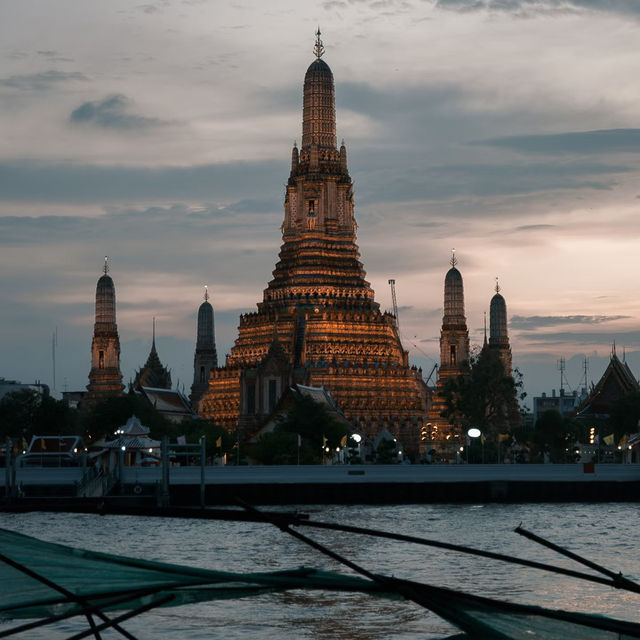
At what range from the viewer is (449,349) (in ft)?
596

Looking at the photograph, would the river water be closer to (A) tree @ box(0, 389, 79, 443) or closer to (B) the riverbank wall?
(B) the riverbank wall

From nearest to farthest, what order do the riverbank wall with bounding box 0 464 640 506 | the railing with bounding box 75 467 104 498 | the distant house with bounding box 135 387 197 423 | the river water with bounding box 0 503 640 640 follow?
the river water with bounding box 0 503 640 640, the railing with bounding box 75 467 104 498, the riverbank wall with bounding box 0 464 640 506, the distant house with bounding box 135 387 197 423

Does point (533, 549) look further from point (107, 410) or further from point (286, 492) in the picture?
point (107, 410)

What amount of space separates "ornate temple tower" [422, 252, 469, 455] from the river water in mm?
73371

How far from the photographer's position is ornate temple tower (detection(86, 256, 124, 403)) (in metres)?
184

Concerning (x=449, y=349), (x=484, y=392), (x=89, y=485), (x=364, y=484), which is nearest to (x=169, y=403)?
(x=449, y=349)

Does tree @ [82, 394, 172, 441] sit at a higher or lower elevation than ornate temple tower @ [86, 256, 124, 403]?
lower

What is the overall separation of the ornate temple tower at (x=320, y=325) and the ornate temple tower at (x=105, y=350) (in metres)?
20.7

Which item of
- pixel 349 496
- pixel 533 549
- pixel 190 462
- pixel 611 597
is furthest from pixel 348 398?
pixel 611 597

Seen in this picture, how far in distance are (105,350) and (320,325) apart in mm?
35195

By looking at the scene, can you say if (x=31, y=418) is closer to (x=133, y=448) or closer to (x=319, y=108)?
(x=133, y=448)

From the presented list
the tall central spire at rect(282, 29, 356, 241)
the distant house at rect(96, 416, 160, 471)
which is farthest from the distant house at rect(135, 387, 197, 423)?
the distant house at rect(96, 416, 160, 471)

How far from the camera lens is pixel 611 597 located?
133ft

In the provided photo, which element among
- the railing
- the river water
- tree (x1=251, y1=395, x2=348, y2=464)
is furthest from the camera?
tree (x1=251, y1=395, x2=348, y2=464)
